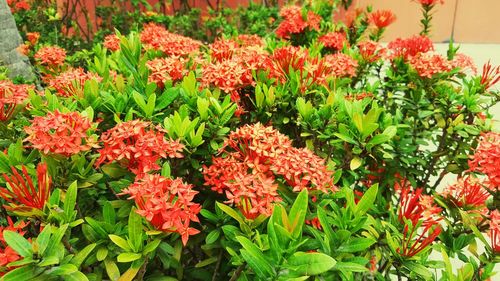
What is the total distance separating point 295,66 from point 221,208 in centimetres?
97

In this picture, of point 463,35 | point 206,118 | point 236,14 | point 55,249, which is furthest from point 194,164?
point 463,35

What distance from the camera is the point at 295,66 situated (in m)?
2.05

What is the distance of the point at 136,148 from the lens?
1.32 meters

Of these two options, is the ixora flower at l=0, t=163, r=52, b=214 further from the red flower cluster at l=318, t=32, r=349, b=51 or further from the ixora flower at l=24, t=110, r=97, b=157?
the red flower cluster at l=318, t=32, r=349, b=51

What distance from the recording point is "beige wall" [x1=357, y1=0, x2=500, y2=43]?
893 centimetres

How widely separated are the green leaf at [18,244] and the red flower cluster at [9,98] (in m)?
0.71

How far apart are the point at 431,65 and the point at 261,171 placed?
1.34m

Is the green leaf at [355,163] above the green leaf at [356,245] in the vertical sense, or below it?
above

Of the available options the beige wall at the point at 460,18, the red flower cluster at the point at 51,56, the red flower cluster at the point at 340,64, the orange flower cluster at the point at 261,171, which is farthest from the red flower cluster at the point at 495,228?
the beige wall at the point at 460,18

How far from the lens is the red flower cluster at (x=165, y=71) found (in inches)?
73.2

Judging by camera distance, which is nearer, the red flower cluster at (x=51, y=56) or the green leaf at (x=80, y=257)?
the green leaf at (x=80, y=257)

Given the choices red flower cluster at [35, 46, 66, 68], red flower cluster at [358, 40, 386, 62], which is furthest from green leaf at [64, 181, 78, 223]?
red flower cluster at [358, 40, 386, 62]

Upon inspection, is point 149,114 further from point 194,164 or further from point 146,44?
point 146,44

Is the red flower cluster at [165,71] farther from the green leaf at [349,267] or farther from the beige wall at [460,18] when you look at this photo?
the beige wall at [460,18]
